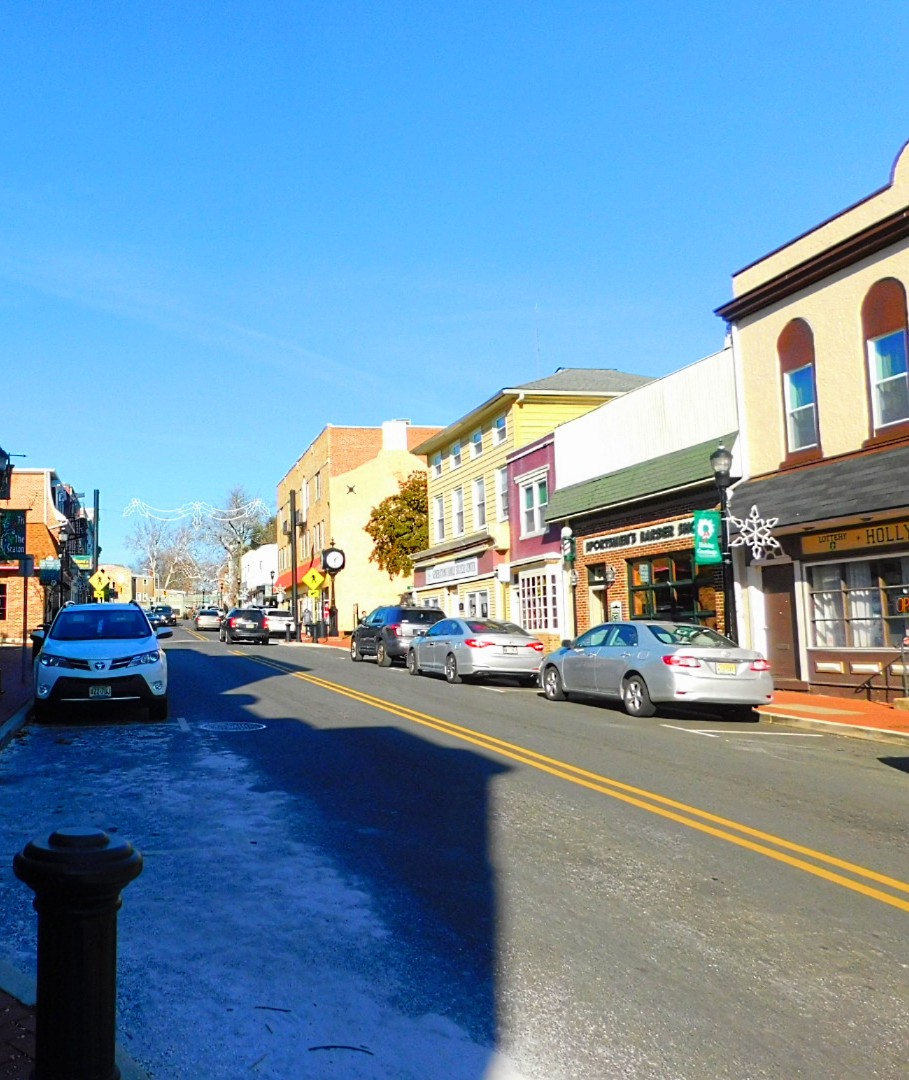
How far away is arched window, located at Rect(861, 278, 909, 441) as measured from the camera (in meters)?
16.3

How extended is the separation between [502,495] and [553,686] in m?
15.4

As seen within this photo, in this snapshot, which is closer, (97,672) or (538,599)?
(97,672)

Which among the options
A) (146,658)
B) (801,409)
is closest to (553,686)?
(801,409)

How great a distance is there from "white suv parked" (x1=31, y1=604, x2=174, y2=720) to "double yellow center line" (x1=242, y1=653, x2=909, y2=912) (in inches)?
150

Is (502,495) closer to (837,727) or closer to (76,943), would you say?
(837,727)

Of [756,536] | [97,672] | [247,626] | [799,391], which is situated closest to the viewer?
[97,672]

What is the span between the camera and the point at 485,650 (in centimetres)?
2052

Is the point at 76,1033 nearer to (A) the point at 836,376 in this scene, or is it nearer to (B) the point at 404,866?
(B) the point at 404,866

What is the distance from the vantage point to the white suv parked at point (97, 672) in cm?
1287

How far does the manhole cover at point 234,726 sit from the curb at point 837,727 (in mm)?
7513

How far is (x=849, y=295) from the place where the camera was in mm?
17453

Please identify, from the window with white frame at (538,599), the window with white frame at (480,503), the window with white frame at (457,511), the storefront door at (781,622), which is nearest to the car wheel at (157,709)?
the storefront door at (781,622)

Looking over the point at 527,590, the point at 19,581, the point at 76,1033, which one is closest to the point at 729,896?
the point at 76,1033

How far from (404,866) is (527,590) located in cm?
2408
